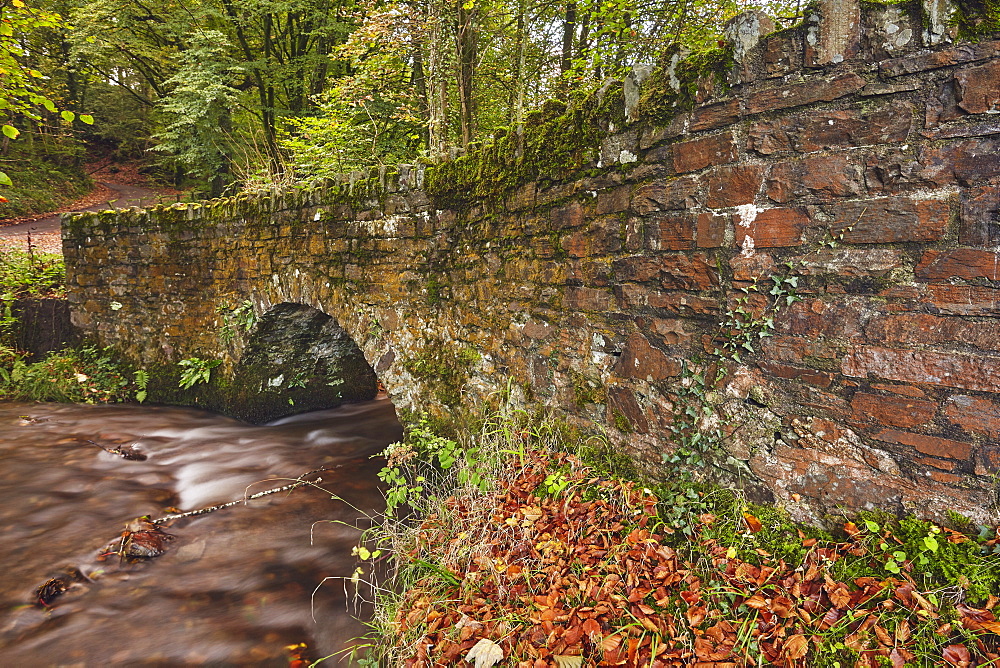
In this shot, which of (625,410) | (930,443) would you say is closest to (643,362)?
(625,410)

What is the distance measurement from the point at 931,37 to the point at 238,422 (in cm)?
725

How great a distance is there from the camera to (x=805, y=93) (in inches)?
79.0

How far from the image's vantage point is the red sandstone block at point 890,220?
5.95 ft

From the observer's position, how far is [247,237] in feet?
18.2

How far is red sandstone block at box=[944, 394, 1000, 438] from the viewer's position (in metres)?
1.78

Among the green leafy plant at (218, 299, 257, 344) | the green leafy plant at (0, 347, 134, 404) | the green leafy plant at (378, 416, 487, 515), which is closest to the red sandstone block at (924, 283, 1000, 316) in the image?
the green leafy plant at (378, 416, 487, 515)

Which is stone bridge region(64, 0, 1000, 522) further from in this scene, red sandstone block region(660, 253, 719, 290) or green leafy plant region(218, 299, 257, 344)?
green leafy plant region(218, 299, 257, 344)

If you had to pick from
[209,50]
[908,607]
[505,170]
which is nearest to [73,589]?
[505,170]

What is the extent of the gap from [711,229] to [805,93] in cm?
63

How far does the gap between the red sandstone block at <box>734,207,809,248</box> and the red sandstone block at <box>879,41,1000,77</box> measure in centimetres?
56

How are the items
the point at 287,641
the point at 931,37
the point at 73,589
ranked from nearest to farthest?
the point at 931,37, the point at 287,641, the point at 73,589

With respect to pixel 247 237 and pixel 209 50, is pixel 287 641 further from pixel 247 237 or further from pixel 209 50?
pixel 209 50

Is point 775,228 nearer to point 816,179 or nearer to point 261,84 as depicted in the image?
point 816,179

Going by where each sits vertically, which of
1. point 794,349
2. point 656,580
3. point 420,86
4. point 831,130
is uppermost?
point 420,86
